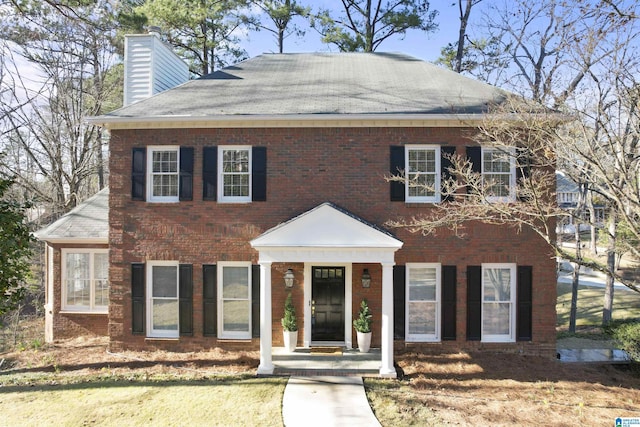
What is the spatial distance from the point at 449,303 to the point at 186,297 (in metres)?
6.91

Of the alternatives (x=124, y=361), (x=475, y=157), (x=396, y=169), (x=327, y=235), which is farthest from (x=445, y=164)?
(x=124, y=361)

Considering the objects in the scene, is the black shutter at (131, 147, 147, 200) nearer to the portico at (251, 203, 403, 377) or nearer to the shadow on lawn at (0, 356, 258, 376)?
the portico at (251, 203, 403, 377)

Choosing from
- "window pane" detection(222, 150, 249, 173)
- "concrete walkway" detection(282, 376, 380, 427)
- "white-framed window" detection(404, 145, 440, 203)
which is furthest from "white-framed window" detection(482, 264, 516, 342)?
"window pane" detection(222, 150, 249, 173)

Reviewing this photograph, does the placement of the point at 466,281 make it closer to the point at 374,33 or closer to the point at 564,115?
the point at 564,115

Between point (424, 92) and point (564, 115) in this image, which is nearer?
point (564, 115)

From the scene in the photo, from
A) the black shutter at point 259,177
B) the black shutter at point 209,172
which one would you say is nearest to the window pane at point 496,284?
the black shutter at point 259,177

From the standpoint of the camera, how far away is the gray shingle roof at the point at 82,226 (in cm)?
1224

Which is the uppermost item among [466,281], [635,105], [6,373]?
[635,105]

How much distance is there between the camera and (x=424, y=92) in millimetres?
11609

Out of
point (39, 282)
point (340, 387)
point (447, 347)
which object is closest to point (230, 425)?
point (340, 387)

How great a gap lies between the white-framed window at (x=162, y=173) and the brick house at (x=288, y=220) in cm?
3

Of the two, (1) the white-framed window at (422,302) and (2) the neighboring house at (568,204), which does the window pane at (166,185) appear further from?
(2) the neighboring house at (568,204)

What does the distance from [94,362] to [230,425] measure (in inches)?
206

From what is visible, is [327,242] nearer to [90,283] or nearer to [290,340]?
[290,340]
